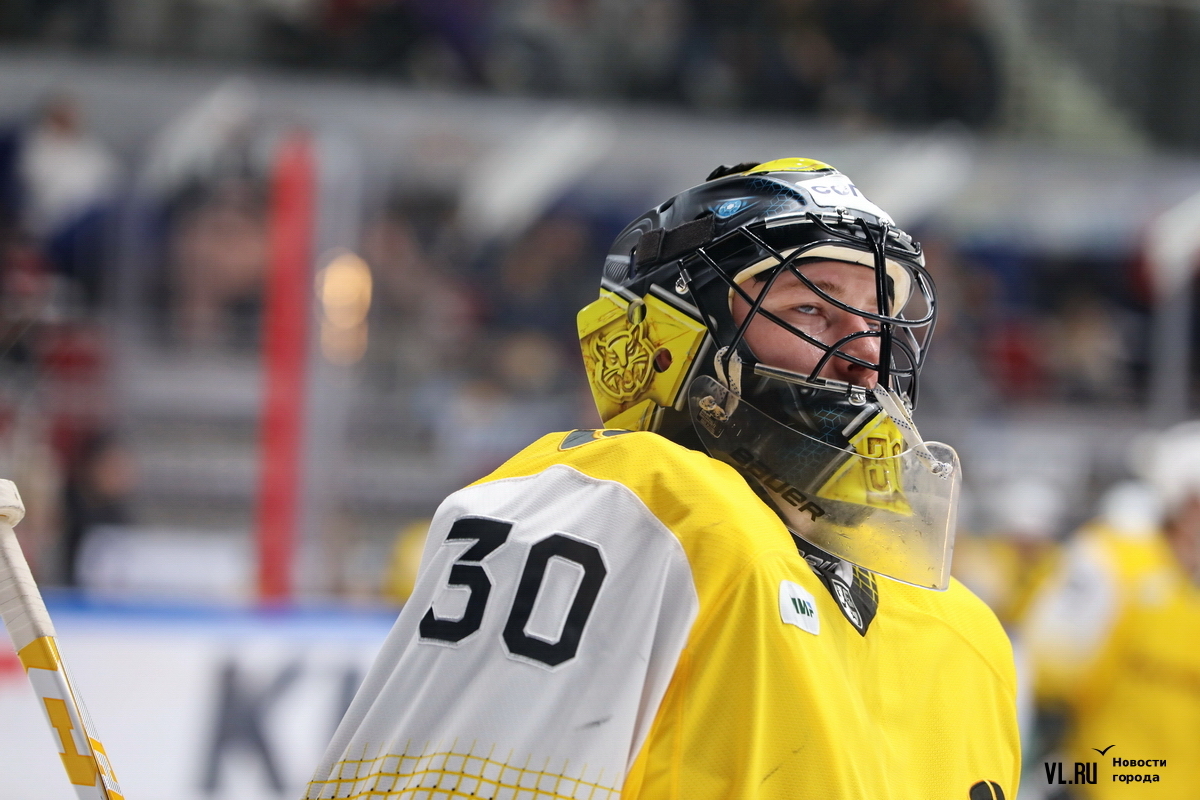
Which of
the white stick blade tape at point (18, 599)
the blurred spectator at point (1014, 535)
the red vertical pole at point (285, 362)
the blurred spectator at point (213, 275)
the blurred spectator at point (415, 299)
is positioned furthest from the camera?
the blurred spectator at point (1014, 535)

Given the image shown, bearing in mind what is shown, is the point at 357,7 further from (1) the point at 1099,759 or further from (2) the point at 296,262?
(1) the point at 1099,759

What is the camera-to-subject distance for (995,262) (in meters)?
7.60

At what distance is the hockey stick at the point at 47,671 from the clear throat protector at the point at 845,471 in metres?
0.76

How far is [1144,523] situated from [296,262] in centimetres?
371

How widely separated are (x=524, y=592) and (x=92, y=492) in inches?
152

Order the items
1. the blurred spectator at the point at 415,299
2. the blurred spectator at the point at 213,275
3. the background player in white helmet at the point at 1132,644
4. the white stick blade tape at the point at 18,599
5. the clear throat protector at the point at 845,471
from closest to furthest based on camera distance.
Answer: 1. the white stick blade tape at the point at 18,599
2. the clear throat protector at the point at 845,471
3. the background player in white helmet at the point at 1132,644
4. the blurred spectator at the point at 213,275
5. the blurred spectator at the point at 415,299

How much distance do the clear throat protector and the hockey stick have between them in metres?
0.76

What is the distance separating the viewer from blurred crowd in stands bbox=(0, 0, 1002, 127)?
880 cm

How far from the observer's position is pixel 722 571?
118cm

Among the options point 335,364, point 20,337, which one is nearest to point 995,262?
point 335,364

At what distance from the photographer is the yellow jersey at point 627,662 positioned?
116 centimetres

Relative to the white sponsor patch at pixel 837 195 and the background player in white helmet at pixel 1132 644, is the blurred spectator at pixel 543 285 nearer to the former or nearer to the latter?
the background player in white helmet at pixel 1132 644

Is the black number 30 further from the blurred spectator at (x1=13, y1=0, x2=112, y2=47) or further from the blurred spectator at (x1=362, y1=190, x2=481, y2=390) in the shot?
the blurred spectator at (x1=13, y1=0, x2=112, y2=47)

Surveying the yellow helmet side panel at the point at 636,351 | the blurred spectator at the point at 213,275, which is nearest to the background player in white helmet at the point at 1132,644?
the yellow helmet side panel at the point at 636,351
